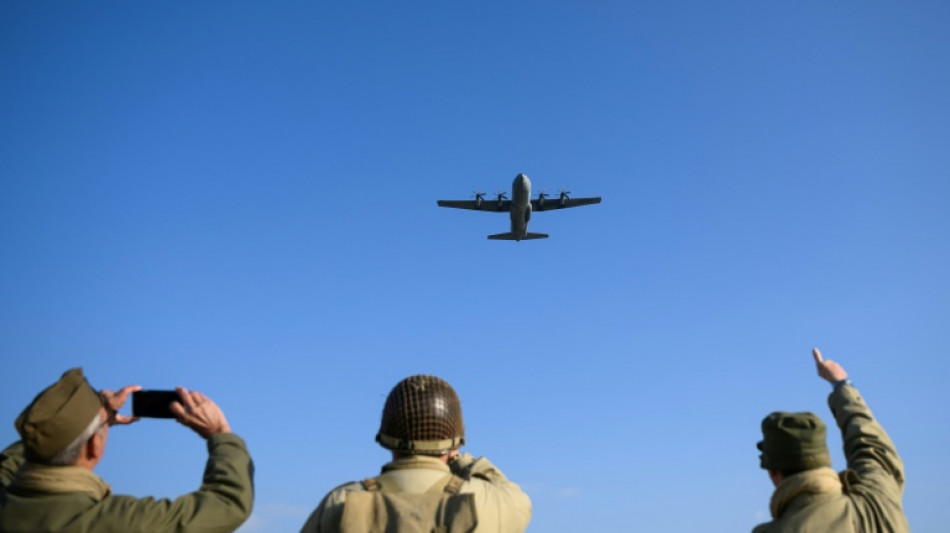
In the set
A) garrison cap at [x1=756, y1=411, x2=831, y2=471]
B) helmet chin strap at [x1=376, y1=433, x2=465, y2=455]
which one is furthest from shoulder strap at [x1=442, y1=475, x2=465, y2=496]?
garrison cap at [x1=756, y1=411, x2=831, y2=471]

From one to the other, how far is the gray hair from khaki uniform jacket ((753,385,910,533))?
456 centimetres

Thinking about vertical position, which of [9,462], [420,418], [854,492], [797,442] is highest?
[420,418]

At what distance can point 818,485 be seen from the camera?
548cm

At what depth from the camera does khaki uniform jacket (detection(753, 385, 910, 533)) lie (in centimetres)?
548

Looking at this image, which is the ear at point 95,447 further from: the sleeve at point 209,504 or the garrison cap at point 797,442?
the garrison cap at point 797,442

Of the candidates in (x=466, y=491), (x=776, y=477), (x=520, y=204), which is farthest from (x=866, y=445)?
(x=520, y=204)

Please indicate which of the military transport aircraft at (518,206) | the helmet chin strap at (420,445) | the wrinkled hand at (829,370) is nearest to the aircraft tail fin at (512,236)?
the military transport aircraft at (518,206)

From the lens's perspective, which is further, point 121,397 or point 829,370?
point 829,370

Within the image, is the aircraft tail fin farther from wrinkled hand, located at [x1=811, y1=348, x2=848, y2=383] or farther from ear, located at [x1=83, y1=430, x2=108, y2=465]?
ear, located at [x1=83, y1=430, x2=108, y2=465]

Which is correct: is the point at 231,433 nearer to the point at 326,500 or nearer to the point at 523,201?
the point at 326,500

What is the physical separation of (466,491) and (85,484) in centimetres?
228

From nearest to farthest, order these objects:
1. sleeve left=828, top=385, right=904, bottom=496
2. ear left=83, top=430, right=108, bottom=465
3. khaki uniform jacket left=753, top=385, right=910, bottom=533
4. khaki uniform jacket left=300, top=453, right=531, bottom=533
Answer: ear left=83, top=430, right=108, bottom=465 < khaki uniform jacket left=300, top=453, right=531, bottom=533 < khaki uniform jacket left=753, top=385, right=910, bottom=533 < sleeve left=828, top=385, right=904, bottom=496

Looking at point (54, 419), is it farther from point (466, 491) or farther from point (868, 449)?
point (868, 449)

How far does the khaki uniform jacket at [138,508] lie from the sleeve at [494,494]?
4.53ft
